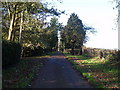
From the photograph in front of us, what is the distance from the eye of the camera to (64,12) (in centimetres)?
1895

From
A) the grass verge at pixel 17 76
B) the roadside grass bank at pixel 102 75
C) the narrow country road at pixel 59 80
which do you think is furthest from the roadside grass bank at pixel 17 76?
the roadside grass bank at pixel 102 75

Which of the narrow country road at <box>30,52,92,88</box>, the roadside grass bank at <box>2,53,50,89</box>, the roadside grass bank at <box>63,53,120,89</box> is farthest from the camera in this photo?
the roadside grass bank at <box>63,53,120,89</box>

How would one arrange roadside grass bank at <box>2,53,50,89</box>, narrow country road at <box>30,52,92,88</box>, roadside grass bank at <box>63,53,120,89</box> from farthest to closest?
roadside grass bank at <box>63,53,120,89</box>, narrow country road at <box>30,52,92,88</box>, roadside grass bank at <box>2,53,50,89</box>

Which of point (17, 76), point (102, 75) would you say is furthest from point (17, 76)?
point (102, 75)

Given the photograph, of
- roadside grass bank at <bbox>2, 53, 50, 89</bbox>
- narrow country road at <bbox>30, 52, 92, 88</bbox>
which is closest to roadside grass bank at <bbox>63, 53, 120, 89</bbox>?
narrow country road at <bbox>30, 52, 92, 88</bbox>

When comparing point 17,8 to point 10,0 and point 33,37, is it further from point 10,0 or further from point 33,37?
point 33,37

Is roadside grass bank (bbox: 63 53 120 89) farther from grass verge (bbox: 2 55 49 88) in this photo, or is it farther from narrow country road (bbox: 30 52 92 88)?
grass verge (bbox: 2 55 49 88)

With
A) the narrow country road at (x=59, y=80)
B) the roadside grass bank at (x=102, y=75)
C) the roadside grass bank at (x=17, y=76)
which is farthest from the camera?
the roadside grass bank at (x=102, y=75)

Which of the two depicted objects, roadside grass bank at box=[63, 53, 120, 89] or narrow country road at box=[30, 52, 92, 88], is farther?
roadside grass bank at box=[63, 53, 120, 89]

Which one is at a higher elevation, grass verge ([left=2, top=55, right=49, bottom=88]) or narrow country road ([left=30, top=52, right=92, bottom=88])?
grass verge ([left=2, top=55, right=49, bottom=88])

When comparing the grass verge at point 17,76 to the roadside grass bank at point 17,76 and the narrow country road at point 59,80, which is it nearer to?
the roadside grass bank at point 17,76

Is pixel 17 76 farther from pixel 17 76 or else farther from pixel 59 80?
pixel 59 80

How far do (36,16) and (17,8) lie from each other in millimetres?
2428

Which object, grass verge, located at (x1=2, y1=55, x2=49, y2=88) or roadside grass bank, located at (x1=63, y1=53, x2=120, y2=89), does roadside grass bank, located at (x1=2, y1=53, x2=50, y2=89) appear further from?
roadside grass bank, located at (x1=63, y1=53, x2=120, y2=89)
